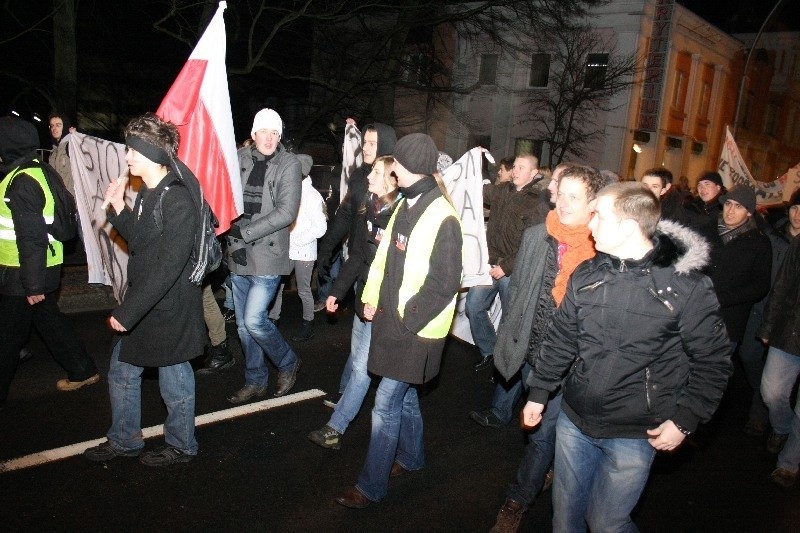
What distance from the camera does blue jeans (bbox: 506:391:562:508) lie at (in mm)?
3645

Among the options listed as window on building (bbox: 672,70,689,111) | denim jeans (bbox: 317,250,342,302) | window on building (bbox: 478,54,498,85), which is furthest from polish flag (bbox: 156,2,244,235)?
window on building (bbox: 672,70,689,111)

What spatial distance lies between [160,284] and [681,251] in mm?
2586

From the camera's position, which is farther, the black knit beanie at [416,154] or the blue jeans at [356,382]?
the blue jeans at [356,382]

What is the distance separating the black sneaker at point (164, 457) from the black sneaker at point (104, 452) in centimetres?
9

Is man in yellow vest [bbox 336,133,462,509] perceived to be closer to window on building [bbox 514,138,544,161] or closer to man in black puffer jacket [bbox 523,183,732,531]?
man in black puffer jacket [bbox 523,183,732,531]

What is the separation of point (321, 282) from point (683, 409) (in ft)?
20.0

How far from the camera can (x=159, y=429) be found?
14.6 ft

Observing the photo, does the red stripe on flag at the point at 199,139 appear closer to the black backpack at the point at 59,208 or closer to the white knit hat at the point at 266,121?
the white knit hat at the point at 266,121

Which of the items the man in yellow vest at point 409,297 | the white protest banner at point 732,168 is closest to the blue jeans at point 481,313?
the man in yellow vest at point 409,297

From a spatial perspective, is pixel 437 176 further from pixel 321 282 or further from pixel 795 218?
pixel 321 282

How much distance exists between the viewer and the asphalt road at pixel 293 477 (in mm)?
3516

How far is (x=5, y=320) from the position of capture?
443 centimetres

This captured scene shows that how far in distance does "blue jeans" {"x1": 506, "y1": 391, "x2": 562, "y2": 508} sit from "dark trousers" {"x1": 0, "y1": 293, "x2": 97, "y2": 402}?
3392 millimetres

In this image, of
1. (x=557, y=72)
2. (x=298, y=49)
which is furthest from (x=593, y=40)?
(x=298, y=49)
